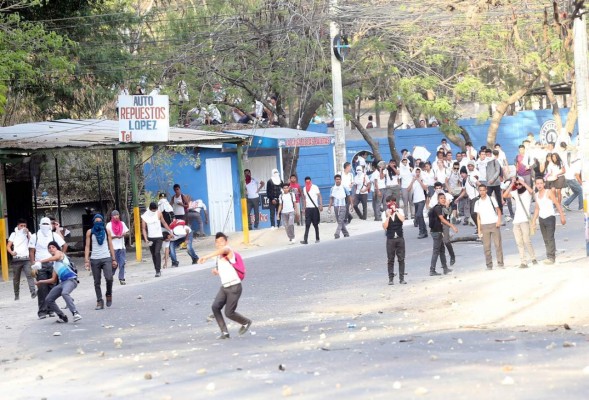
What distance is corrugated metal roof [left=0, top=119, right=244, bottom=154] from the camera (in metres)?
25.5

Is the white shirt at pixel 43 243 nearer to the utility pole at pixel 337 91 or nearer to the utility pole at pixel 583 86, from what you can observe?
the utility pole at pixel 583 86

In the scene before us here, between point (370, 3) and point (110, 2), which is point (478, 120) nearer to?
point (370, 3)

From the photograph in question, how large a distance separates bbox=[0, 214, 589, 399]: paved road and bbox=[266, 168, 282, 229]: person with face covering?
425 inches

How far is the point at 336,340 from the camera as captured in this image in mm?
13203

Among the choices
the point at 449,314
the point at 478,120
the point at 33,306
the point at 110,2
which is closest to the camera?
the point at 449,314

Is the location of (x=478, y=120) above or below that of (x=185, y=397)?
above

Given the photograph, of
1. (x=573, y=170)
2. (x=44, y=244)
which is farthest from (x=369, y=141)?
(x=44, y=244)

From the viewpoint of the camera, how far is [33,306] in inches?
776

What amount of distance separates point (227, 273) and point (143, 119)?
42.3 feet

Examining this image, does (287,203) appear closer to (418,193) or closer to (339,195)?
(339,195)

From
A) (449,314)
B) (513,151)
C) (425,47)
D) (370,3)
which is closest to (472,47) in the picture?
(425,47)

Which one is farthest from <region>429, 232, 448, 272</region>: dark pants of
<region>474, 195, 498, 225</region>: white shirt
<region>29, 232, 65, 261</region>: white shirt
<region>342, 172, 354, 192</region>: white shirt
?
<region>342, 172, 354, 192</region>: white shirt

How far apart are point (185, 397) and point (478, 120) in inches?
1329

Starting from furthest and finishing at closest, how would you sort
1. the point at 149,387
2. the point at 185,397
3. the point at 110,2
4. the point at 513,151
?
1. the point at 513,151
2. the point at 110,2
3. the point at 149,387
4. the point at 185,397
